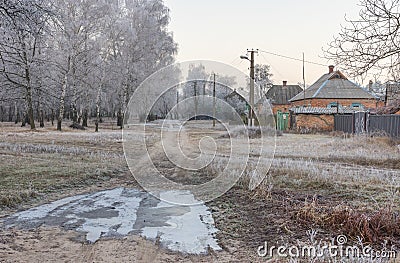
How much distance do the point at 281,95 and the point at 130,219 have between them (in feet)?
175

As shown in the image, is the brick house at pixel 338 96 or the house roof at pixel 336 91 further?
the house roof at pixel 336 91

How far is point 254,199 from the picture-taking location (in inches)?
304

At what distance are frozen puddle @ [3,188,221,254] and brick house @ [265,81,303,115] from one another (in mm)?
49534

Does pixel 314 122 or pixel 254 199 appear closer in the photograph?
pixel 254 199

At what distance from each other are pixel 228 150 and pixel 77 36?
18.4 meters

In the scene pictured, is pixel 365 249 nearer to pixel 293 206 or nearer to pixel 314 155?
pixel 293 206

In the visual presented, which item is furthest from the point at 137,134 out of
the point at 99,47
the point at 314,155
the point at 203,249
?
the point at 99,47

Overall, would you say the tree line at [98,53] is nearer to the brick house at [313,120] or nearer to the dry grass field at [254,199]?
the brick house at [313,120]

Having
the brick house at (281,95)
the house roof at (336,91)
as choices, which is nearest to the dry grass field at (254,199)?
the house roof at (336,91)

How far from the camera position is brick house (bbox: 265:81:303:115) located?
56.3 m

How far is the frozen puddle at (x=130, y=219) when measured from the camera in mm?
5395

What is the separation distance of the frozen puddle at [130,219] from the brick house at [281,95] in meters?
49.5

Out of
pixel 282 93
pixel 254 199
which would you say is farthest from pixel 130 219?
pixel 282 93

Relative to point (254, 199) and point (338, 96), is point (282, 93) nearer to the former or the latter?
point (338, 96)
